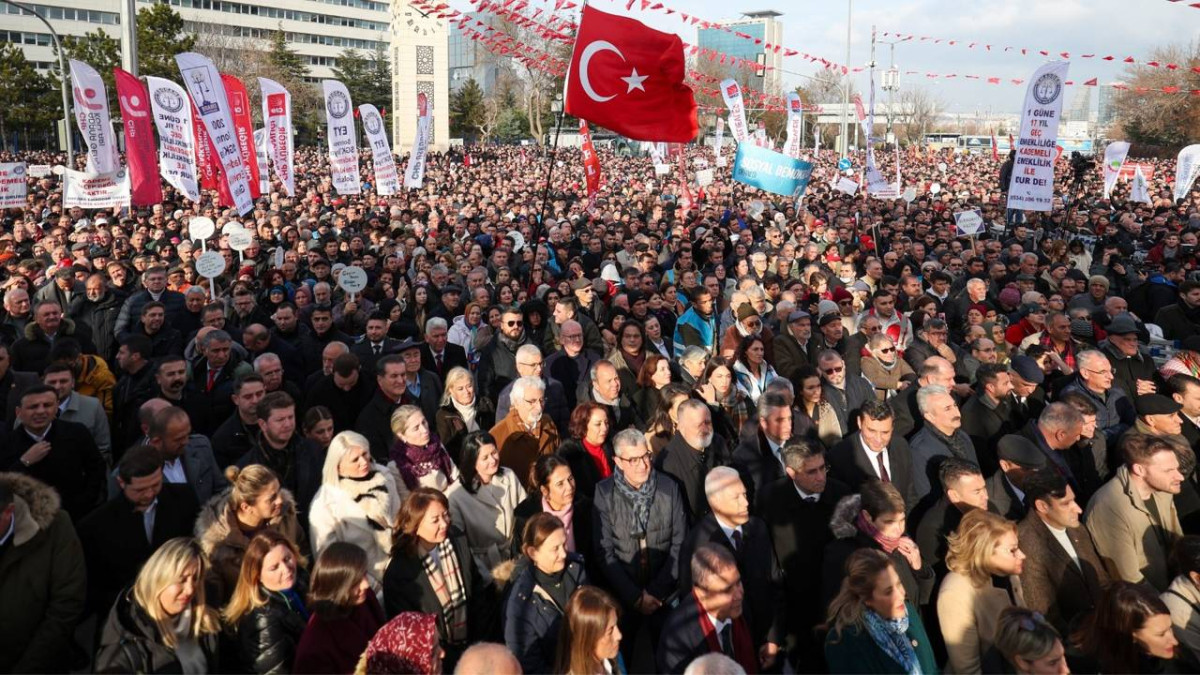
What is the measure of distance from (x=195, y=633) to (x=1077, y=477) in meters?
5.20

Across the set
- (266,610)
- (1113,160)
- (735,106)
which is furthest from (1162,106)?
(266,610)

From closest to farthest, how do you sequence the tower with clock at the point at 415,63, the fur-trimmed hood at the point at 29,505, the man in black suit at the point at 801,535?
the fur-trimmed hood at the point at 29,505 < the man in black suit at the point at 801,535 < the tower with clock at the point at 415,63

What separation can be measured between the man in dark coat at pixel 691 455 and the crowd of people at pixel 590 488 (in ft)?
0.07

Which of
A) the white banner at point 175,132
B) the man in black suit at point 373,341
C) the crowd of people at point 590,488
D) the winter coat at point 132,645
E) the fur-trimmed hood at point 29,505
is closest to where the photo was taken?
the winter coat at point 132,645

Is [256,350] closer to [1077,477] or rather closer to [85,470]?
[85,470]

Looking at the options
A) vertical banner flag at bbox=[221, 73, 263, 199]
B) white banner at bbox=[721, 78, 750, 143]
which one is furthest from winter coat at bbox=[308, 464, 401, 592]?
white banner at bbox=[721, 78, 750, 143]

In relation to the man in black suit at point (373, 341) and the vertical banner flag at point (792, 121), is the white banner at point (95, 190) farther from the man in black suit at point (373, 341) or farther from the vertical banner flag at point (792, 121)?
the vertical banner flag at point (792, 121)

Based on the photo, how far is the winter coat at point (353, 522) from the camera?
4.16 m

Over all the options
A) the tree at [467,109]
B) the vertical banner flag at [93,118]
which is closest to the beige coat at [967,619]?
the vertical banner flag at [93,118]

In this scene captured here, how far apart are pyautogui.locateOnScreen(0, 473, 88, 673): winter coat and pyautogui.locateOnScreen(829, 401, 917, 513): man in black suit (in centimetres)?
410

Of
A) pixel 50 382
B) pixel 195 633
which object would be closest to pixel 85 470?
pixel 50 382

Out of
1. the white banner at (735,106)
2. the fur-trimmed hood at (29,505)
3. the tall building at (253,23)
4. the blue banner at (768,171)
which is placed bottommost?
the fur-trimmed hood at (29,505)

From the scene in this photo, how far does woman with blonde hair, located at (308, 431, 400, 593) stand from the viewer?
13.7 feet

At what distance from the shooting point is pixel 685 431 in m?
5.07
